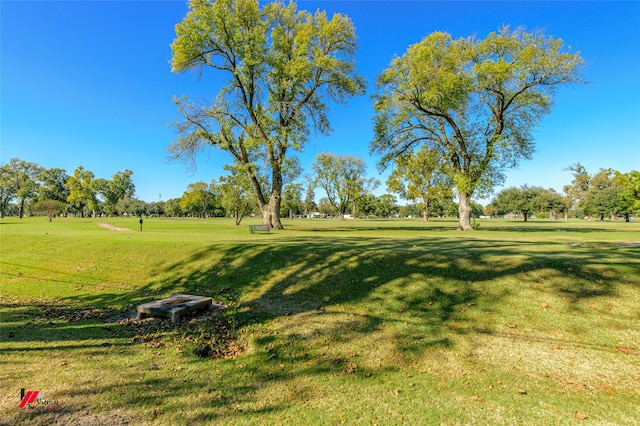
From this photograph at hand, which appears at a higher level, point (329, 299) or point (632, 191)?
point (632, 191)

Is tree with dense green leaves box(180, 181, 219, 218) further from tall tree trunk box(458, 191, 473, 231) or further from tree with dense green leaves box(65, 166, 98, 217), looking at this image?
tall tree trunk box(458, 191, 473, 231)

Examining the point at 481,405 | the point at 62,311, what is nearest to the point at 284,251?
the point at 62,311

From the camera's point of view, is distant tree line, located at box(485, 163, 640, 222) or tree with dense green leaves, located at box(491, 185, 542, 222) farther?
tree with dense green leaves, located at box(491, 185, 542, 222)

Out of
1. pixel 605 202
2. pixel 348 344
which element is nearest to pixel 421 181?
pixel 605 202

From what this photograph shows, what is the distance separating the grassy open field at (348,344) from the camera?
4.00 metres

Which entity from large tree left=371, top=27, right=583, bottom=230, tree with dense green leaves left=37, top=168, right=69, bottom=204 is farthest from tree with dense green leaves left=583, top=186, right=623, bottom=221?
tree with dense green leaves left=37, top=168, right=69, bottom=204

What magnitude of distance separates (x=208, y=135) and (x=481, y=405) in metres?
25.8

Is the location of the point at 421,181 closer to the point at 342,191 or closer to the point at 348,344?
the point at 342,191
